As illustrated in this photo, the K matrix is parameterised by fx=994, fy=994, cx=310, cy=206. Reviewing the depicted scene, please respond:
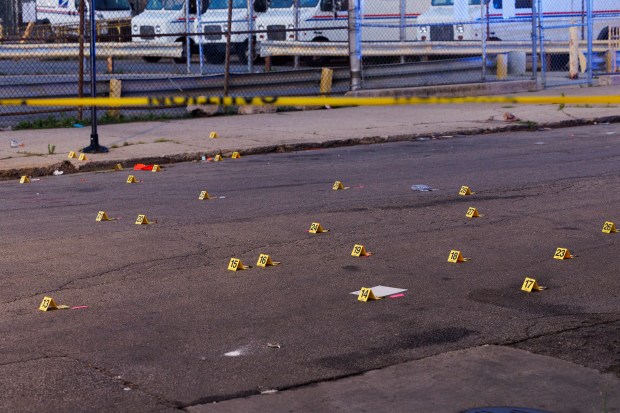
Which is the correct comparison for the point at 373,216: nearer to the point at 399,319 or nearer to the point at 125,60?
the point at 399,319

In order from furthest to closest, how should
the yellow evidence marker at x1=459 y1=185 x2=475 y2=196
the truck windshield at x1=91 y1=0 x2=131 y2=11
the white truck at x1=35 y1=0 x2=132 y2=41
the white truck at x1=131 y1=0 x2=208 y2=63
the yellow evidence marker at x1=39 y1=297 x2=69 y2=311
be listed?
the truck windshield at x1=91 y1=0 x2=131 y2=11 → the white truck at x1=35 y1=0 x2=132 y2=41 → the white truck at x1=131 y1=0 x2=208 y2=63 → the yellow evidence marker at x1=459 y1=185 x2=475 y2=196 → the yellow evidence marker at x1=39 y1=297 x2=69 y2=311

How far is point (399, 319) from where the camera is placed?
647 cm

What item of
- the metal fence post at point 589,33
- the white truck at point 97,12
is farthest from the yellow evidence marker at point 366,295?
the white truck at point 97,12

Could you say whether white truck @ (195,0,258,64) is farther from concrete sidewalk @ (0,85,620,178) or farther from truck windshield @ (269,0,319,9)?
concrete sidewalk @ (0,85,620,178)

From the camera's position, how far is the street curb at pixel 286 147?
43.4 feet

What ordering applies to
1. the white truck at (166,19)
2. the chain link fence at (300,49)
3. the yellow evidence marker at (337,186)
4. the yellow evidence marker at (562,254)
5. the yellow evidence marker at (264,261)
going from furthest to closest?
the white truck at (166,19) → the chain link fence at (300,49) → the yellow evidence marker at (337,186) → the yellow evidence marker at (562,254) → the yellow evidence marker at (264,261)

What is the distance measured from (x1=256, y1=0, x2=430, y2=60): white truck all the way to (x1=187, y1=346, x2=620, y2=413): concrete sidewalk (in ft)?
77.3

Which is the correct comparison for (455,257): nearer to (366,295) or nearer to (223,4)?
(366,295)

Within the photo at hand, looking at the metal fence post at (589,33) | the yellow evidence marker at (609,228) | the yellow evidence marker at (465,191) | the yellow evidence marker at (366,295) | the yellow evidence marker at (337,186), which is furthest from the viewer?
the metal fence post at (589,33)

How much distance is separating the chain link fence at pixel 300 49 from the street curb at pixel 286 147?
3.35 m

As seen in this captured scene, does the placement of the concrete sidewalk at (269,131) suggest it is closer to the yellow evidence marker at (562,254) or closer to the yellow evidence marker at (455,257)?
the yellow evidence marker at (455,257)

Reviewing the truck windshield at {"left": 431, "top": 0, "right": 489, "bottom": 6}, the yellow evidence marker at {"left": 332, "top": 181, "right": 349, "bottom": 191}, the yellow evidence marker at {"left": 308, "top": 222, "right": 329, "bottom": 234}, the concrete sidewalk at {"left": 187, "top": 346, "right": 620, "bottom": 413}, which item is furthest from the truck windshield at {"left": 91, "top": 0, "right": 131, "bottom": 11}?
the concrete sidewalk at {"left": 187, "top": 346, "right": 620, "bottom": 413}

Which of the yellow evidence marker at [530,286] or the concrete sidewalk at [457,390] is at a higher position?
the yellow evidence marker at [530,286]

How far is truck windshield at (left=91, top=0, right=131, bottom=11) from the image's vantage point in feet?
114
